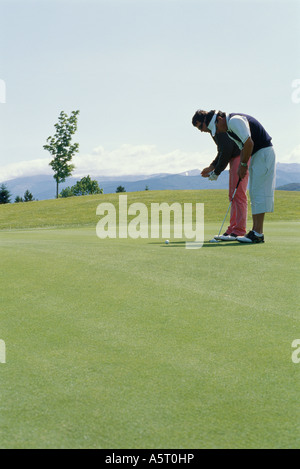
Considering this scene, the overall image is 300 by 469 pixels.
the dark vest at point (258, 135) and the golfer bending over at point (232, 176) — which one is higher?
the dark vest at point (258, 135)

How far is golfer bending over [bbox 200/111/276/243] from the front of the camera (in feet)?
24.9

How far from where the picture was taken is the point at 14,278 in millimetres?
5023

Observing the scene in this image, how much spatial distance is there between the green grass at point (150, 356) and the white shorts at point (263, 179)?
281cm

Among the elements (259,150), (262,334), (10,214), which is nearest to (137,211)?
(10,214)

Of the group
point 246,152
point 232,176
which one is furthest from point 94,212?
point 246,152

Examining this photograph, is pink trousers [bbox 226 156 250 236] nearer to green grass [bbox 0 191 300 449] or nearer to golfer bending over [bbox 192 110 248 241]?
golfer bending over [bbox 192 110 248 241]

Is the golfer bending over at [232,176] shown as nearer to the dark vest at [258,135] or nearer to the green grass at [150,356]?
the dark vest at [258,135]

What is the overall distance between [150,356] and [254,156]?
610 cm

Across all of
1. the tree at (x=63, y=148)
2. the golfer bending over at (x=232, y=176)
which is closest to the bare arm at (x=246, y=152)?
the golfer bending over at (x=232, y=176)

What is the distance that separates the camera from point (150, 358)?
273 centimetres

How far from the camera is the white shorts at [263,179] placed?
8156mm

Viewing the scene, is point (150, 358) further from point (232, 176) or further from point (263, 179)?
point (232, 176)
